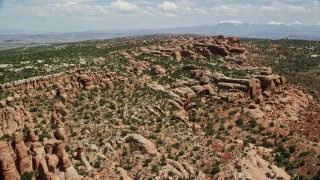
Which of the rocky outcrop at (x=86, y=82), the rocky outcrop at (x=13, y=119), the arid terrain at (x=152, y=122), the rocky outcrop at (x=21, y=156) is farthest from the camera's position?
the rocky outcrop at (x=86, y=82)

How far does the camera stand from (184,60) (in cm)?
10700

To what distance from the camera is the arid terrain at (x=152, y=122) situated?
4753 centimetres

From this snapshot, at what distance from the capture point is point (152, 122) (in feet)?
202

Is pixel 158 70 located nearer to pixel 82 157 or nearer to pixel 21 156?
pixel 82 157

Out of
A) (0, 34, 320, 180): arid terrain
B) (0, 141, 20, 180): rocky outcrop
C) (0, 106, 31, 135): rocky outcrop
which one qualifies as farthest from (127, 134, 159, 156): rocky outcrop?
(0, 141, 20, 180): rocky outcrop

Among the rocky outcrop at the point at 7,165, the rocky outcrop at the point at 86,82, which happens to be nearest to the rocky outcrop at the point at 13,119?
the rocky outcrop at the point at 7,165

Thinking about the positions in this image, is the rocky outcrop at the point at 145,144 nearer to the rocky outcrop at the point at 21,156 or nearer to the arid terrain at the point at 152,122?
the arid terrain at the point at 152,122

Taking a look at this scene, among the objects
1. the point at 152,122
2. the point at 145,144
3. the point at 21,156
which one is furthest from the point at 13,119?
the point at 152,122

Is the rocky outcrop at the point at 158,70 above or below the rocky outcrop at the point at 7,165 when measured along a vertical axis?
above

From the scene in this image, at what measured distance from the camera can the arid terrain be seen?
47.5 m

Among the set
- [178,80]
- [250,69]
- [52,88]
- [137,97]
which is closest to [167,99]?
[137,97]

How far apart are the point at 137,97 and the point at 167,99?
572 cm

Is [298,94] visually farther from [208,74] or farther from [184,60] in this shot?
[184,60]

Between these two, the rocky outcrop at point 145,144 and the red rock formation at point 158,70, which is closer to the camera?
the rocky outcrop at point 145,144
